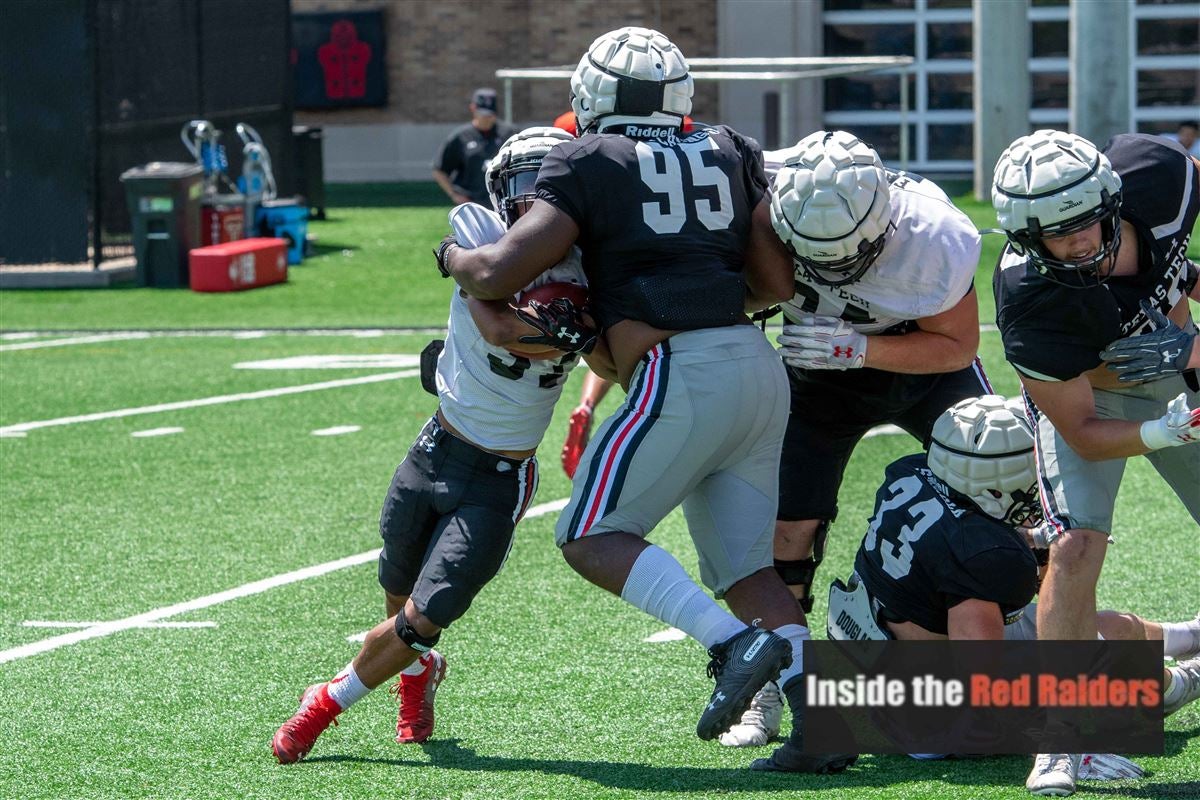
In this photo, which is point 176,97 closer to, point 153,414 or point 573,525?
point 153,414

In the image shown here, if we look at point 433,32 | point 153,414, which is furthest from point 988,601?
point 433,32

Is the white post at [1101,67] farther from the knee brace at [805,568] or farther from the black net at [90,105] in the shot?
the knee brace at [805,568]

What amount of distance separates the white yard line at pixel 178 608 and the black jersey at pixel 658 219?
8.06 ft

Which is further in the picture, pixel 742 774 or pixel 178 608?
pixel 178 608

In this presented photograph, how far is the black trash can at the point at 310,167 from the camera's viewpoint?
2273 cm

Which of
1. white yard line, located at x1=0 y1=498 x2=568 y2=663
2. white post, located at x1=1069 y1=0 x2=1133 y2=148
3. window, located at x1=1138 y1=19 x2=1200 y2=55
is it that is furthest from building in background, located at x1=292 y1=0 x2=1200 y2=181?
white yard line, located at x1=0 y1=498 x2=568 y2=663

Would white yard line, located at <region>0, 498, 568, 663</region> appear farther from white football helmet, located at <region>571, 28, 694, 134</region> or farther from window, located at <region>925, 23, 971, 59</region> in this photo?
window, located at <region>925, 23, 971, 59</region>

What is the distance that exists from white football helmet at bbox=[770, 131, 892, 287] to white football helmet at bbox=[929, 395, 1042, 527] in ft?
1.69

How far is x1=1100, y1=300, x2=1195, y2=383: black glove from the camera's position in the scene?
13.8 feet

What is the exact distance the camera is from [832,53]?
93.8ft

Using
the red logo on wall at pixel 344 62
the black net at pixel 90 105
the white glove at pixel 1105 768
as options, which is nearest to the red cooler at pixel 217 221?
the black net at pixel 90 105

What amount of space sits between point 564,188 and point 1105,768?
76.5 inches

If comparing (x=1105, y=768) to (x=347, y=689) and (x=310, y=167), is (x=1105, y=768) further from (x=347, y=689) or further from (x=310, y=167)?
(x=310, y=167)

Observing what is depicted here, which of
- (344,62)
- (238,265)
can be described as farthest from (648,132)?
(344,62)
